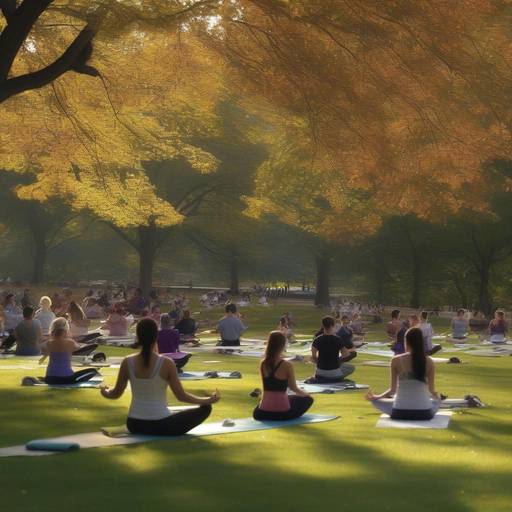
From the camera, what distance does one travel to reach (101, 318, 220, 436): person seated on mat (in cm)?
1196

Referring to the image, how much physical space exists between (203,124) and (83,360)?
20023 millimetres

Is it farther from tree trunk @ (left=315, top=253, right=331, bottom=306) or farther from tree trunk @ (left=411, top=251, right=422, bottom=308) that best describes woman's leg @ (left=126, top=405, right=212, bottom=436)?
tree trunk @ (left=315, top=253, right=331, bottom=306)

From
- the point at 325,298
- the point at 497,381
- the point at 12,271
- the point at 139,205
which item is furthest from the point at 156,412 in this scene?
the point at 12,271

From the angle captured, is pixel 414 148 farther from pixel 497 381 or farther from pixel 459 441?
pixel 459 441

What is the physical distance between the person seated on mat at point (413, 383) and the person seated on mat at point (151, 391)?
8.71 feet

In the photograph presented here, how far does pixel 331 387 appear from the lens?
1888 centimetres

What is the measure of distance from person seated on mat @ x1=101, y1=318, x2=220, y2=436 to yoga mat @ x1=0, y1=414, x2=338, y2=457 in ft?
0.45

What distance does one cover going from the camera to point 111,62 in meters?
22.5

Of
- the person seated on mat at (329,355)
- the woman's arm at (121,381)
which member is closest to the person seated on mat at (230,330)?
the person seated on mat at (329,355)

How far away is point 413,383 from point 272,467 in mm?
3564

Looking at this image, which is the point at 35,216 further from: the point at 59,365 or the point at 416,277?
the point at 59,365

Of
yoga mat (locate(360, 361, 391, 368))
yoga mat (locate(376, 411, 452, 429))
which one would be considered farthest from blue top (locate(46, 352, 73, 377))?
yoga mat (locate(360, 361, 391, 368))

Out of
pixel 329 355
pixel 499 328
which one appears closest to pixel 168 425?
pixel 329 355

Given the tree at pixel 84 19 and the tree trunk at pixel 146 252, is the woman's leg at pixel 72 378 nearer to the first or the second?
the tree at pixel 84 19
